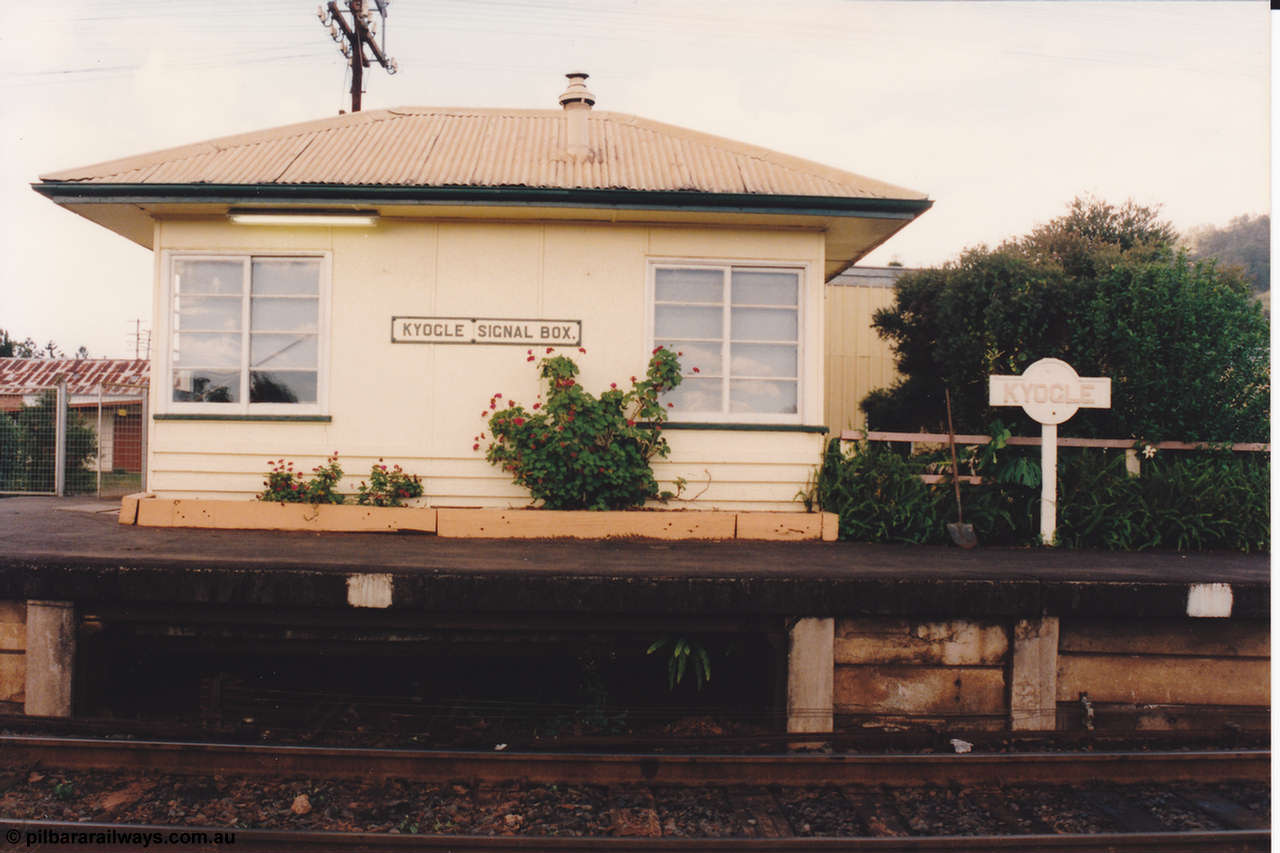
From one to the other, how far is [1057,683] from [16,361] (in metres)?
40.0

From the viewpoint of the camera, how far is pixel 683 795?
500 cm

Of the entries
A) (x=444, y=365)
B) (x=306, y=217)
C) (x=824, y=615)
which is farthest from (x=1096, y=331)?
(x=306, y=217)

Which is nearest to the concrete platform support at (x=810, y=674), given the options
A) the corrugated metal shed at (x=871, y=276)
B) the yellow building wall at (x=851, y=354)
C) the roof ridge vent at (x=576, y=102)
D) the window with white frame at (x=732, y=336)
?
the window with white frame at (x=732, y=336)

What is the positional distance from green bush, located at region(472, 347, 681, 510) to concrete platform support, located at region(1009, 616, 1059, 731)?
363 cm

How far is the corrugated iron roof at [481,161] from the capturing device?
8.16 m

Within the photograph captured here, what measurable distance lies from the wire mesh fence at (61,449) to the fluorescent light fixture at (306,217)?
5.88 metres

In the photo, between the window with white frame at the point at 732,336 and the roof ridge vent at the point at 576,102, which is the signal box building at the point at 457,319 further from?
the roof ridge vent at the point at 576,102

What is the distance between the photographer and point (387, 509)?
819 centimetres

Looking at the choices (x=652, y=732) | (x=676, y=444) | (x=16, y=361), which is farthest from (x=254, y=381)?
(x=16, y=361)

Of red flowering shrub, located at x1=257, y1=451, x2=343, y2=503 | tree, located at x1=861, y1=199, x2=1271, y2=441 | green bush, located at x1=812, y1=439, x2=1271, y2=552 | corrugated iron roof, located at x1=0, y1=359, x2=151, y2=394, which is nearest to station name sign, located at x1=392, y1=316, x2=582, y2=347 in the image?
red flowering shrub, located at x1=257, y1=451, x2=343, y2=503

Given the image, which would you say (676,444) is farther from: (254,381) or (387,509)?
(254,381)

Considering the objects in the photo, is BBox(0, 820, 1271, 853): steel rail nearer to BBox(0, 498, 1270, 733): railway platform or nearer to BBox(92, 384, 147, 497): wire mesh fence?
BBox(0, 498, 1270, 733): railway platform

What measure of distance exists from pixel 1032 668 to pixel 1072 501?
3.06 meters

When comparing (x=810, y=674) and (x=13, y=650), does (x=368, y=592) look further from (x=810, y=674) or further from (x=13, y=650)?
(x=810, y=674)
